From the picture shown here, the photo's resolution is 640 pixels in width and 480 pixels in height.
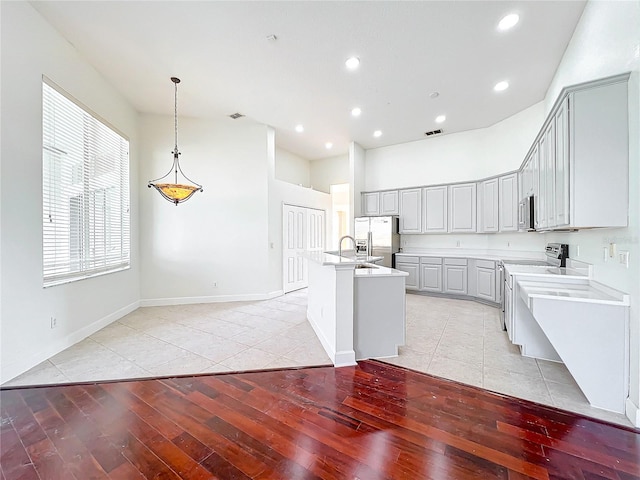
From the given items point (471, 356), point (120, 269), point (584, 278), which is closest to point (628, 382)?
point (584, 278)

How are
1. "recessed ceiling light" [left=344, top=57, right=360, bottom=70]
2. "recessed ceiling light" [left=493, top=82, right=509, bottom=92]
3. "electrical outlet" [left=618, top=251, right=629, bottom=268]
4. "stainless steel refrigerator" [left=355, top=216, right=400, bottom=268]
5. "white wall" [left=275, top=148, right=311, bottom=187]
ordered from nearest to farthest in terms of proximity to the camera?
"electrical outlet" [left=618, top=251, right=629, bottom=268]
"recessed ceiling light" [left=344, top=57, right=360, bottom=70]
"recessed ceiling light" [left=493, top=82, right=509, bottom=92]
"stainless steel refrigerator" [left=355, top=216, right=400, bottom=268]
"white wall" [left=275, top=148, right=311, bottom=187]

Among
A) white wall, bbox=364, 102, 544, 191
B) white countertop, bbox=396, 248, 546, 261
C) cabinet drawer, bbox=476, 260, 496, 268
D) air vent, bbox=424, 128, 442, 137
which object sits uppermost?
air vent, bbox=424, 128, 442, 137

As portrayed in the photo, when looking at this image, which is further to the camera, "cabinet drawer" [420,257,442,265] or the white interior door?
the white interior door

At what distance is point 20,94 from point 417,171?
20.7 ft

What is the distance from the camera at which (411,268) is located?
233 inches

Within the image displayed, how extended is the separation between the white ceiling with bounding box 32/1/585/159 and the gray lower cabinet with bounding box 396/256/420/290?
286 cm

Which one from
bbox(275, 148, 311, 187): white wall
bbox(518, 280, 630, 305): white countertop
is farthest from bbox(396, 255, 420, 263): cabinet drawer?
bbox(275, 148, 311, 187): white wall

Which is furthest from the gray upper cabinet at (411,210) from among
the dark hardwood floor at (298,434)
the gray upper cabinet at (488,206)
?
the dark hardwood floor at (298,434)

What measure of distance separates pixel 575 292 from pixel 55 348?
17.0 ft

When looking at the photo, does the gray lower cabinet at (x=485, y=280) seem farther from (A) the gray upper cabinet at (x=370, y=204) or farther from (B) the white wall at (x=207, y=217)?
(B) the white wall at (x=207, y=217)

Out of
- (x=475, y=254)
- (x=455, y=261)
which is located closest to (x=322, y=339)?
(x=455, y=261)

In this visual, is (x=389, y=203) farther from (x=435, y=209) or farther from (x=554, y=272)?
(x=554, y=272)

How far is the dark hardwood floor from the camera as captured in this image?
1495 millimetres

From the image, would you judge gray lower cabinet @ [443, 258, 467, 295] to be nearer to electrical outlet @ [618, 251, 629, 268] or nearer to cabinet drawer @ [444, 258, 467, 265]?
cabinet drawer @ [444, 258, 467, 265]
